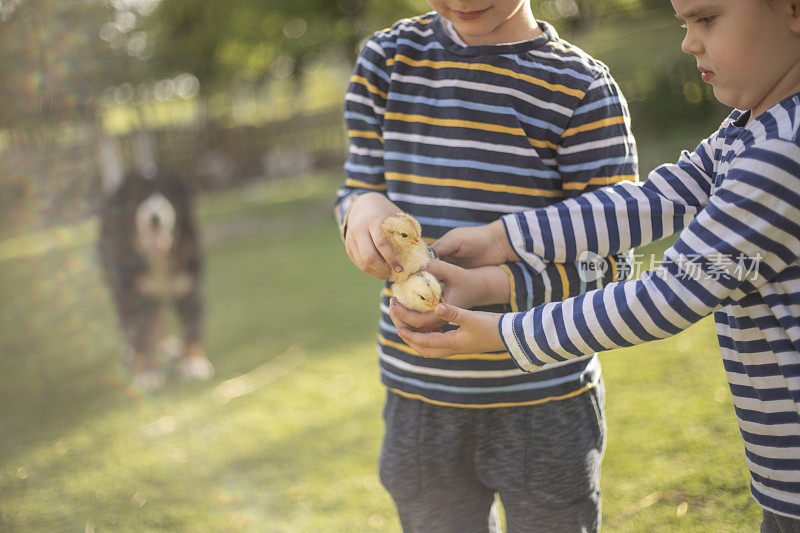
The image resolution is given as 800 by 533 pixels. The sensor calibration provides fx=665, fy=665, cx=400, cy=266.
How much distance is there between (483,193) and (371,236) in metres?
0.21

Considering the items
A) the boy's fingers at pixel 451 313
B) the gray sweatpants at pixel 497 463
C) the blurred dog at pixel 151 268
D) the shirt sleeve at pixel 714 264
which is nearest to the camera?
the shirt sleeve at pixel 714 264

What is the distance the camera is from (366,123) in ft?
4.04

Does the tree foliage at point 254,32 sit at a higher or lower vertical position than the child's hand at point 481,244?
higher

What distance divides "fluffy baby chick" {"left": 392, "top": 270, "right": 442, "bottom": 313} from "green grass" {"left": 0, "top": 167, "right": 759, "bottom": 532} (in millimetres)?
1070

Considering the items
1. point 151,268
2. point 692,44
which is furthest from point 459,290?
point 151,268

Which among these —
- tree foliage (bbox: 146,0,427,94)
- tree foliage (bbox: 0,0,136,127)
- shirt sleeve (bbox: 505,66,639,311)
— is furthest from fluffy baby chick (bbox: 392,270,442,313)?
tree foliage (bbox: 146,0,427,94)

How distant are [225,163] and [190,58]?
193 centimetres

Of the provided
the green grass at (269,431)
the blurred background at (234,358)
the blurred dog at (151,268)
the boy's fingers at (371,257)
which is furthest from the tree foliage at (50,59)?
the boy's fingers at (371,257)

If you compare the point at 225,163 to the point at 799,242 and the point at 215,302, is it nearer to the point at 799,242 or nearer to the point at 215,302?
the point at 215,302

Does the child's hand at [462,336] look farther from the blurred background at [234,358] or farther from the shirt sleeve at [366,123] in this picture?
the blurred background at [234,358]

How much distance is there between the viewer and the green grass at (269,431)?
6.25 feet

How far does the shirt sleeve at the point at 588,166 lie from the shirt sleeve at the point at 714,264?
0.66ft

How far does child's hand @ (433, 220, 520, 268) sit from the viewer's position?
3.64 ft

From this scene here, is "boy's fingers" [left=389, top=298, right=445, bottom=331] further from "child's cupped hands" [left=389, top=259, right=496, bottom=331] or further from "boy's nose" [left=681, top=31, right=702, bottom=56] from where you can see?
"boy's nose" [left=681, top=31, right=702, bottom=56]
